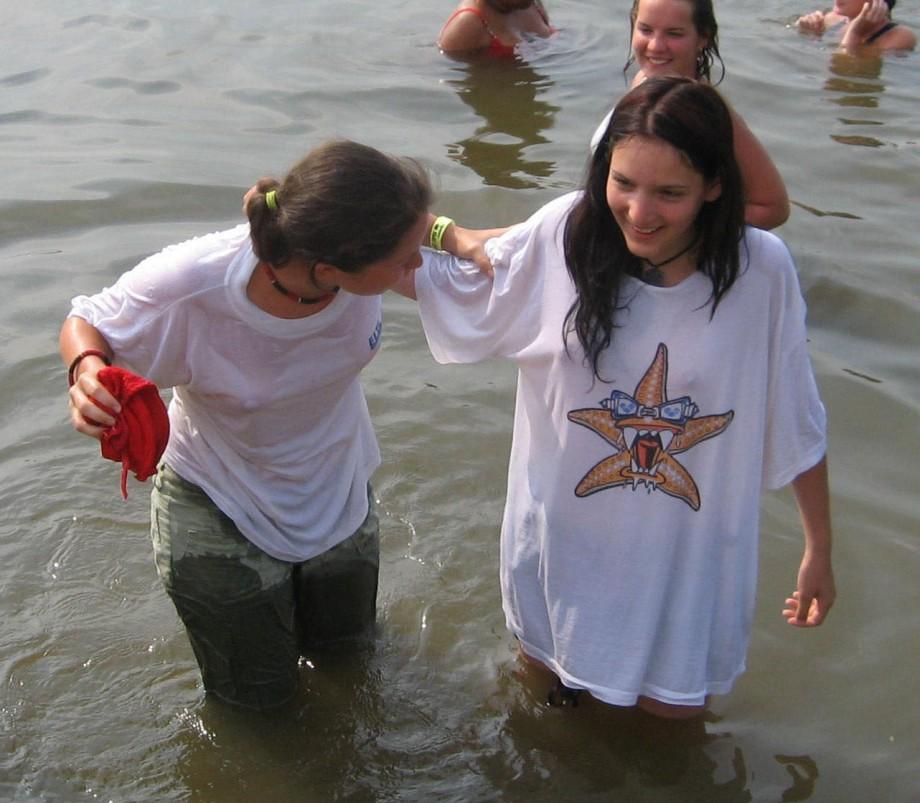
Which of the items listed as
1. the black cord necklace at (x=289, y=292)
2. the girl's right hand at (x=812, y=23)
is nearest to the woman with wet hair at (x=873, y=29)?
the girl's right hand at (x=812, y=23)

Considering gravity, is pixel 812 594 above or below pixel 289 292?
below

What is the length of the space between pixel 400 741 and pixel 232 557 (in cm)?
99

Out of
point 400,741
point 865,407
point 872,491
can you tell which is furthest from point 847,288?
point 400,741

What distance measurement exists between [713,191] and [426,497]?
99.7 inches

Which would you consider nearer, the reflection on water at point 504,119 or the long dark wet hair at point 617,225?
the long dark wet hair at point 617,225

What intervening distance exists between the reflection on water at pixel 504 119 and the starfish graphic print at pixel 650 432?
181 inches

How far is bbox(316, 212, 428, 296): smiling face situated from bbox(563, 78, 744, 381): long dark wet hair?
35 centimetres

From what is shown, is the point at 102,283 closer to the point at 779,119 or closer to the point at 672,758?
the point at 672,758

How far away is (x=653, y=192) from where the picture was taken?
2766mm

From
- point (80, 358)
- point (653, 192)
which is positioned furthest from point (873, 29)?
point (80, 358)

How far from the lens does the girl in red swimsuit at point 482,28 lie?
9539 mm

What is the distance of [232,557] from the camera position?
328 cm

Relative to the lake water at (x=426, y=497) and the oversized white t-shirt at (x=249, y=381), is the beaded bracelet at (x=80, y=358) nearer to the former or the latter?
the oversized white t-shirt at (x=249, y=381)

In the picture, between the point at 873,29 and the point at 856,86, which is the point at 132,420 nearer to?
the point at 856,86
